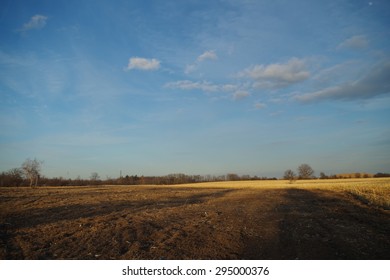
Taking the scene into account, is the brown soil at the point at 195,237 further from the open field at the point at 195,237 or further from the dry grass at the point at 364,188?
the dry grass at the point at 364,188

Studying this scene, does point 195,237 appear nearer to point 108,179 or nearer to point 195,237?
point 195,237

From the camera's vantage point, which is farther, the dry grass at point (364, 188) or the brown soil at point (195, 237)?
the dry grass at point (364, 188)

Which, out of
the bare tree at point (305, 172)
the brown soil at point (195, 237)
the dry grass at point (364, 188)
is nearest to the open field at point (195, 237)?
the brown soil at point (195, 237)

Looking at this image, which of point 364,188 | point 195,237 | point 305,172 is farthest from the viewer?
point 305,172

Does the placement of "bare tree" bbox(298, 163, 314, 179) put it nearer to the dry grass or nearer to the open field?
the dry grass

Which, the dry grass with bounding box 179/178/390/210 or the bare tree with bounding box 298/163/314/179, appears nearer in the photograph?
the dry grass with bounding box 179/178/390/210

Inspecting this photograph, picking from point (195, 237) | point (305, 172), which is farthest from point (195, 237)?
point (305, 172)

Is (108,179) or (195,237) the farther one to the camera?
(108,179)

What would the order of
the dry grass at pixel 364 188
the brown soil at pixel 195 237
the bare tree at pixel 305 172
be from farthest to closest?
the bare tree at pixel 305 172 → the dry grass at pixel 364 188 → the brown soil at pixel 195 237

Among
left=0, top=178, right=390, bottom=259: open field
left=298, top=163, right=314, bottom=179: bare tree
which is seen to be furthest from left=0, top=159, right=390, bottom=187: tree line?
left=0, top=178, right=390, bottom=259: open field

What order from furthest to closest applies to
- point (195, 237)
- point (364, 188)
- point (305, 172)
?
1. point (305, 172)
2. point (364, 188)
3. point (195, 237)

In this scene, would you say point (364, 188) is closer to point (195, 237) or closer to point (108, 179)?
point (195, 237)
